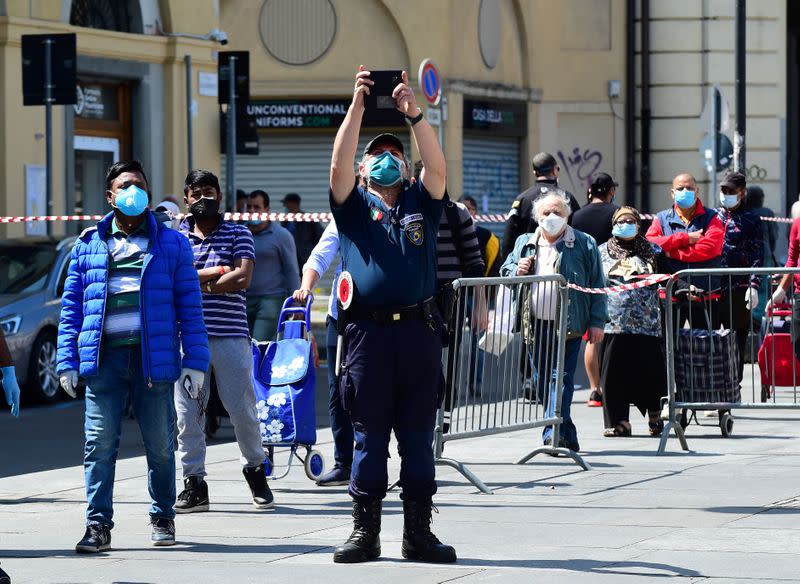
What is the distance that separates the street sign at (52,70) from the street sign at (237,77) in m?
3.67

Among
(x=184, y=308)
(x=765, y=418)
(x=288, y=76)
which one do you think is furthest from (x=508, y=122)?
(x=184, y=308)

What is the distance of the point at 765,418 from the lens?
14914 mm

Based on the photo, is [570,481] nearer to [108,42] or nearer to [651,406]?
[651,406]

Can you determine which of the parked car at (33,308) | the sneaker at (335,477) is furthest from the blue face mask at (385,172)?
the parked car at (33,308)

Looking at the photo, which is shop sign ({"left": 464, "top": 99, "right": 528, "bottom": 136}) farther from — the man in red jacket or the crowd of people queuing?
the crowd of people queuing

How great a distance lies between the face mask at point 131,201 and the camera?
28.6ft

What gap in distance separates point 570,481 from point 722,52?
24298 mm

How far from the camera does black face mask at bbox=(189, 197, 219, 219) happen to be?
10078 millimetres

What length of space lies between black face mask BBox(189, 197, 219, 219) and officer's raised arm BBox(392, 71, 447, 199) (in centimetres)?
208

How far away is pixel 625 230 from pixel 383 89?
17.6 feet

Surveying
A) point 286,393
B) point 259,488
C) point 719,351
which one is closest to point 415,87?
point 719,351

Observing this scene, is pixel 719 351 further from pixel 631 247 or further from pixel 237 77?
pixel 237 77

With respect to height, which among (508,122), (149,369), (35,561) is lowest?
(35,561)

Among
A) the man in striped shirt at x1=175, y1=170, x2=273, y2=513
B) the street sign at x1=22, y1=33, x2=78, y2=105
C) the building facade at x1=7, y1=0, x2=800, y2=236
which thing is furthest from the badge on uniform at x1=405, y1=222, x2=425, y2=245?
the building facade at x1=7, y1=0, x2=800, y2=236
